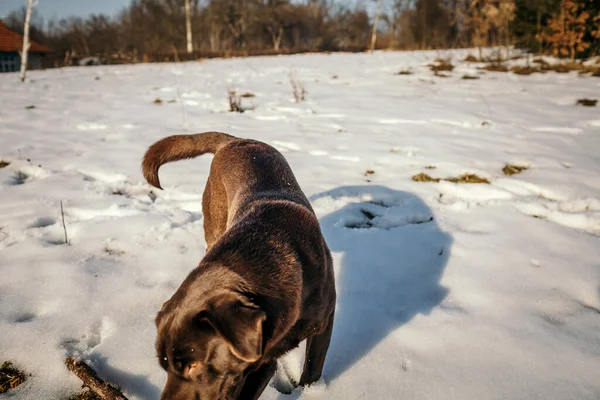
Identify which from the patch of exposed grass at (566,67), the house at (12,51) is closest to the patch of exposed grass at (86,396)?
the patch of exposed grass at (566,67)

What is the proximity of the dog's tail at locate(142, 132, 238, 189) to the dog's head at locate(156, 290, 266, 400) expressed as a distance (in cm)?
143

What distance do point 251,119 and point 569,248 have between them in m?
5.65

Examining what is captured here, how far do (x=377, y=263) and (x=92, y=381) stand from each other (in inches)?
75.3

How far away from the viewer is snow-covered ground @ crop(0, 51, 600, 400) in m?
1.91

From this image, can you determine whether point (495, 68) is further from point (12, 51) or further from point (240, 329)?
point (12, 51)

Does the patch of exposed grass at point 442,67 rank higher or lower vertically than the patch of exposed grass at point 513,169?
higher

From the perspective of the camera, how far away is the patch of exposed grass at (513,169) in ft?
14.2

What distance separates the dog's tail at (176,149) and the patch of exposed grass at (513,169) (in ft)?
11.1

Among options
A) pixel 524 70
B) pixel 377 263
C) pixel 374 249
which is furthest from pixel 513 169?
pixel 524 70

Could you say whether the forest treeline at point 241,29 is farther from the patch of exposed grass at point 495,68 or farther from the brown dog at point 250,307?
the brown dog at point 250,307

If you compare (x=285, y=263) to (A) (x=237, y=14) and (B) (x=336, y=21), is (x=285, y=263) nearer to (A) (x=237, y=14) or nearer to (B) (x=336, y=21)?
(A) (x=237, y=14)

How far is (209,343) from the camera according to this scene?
1267 millimetres

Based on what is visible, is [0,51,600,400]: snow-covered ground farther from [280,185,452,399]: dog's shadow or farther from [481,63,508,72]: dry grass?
[481,63,508,72]: dry grass

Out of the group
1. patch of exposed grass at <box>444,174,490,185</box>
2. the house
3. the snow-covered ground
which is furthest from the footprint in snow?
the house
